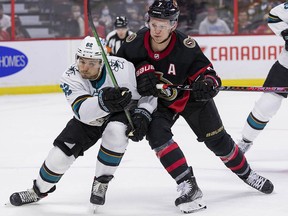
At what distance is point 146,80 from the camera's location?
333 cm

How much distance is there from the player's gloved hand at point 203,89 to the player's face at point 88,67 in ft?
1.40

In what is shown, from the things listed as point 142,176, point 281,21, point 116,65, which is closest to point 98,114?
point 116,65

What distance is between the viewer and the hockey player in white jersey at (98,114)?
319 centimetres

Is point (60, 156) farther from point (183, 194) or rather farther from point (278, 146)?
point (278, 146)

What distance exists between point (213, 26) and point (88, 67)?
5349 millimetres

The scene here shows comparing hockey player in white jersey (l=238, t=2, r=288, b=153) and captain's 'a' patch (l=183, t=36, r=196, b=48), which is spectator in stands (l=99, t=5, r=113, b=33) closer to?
hockey player in white jersey (l=238, t=2, r=288, b=153)

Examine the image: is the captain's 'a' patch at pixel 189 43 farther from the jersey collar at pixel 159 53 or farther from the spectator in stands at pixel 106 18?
the spectator in stands at pixel 106 18

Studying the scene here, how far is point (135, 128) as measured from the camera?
324cm

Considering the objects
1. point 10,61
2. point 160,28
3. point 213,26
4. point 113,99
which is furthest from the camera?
point 213,26

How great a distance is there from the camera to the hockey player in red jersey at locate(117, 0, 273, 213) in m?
3.34

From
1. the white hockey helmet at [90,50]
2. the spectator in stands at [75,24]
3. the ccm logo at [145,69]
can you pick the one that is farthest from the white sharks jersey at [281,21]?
the spectator in stands at [75,24]

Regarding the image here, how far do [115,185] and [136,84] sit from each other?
2.47ft

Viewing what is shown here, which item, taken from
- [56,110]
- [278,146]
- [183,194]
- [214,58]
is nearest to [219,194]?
[183,194]

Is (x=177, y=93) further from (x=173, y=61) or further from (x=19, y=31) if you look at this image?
(x=19, y=31)
